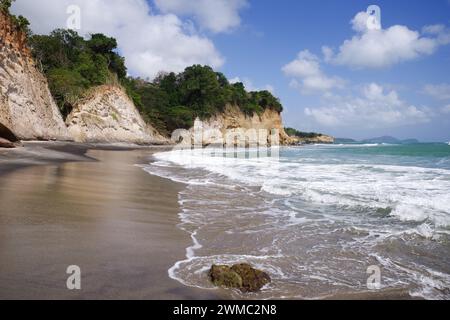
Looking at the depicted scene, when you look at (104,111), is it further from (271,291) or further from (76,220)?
(271,291)

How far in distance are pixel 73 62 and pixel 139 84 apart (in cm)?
2571

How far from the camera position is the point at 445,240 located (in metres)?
5.06

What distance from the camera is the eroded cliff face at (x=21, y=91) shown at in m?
19.0

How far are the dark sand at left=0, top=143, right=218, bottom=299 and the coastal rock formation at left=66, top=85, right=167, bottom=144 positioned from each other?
24674mm

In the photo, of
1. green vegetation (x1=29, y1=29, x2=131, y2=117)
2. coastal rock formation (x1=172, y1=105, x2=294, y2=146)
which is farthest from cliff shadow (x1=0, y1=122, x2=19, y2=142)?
coastal rock formation (x1=172, y1=105, x2=294, y2=146)

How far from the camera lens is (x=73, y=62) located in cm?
3759

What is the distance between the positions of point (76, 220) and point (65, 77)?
30.0 meters

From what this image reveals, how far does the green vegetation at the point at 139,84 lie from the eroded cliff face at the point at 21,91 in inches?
246

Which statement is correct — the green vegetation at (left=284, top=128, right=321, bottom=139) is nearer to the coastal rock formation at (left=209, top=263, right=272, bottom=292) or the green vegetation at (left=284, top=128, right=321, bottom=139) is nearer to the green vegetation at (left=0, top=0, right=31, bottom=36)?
the green vegetation at (left=0, top=0, right=31, bottom=36)

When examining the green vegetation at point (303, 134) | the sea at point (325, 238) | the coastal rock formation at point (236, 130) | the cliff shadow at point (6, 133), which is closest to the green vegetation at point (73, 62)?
the coastal rock formation at point (236, 130)

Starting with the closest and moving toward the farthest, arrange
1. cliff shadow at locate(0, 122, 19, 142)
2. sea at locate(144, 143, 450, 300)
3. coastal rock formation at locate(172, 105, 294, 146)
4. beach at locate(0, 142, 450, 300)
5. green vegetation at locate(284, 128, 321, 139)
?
beach at locate(0, 142, 450, 300) → sea at locate(144, 143, 450, 300) → cliff shadow at locate(0, 122, 19, 142) → coastal rock formation at locate(172, 105, 294, 146) → green vegetation at locate(284, 128, 321, 139)

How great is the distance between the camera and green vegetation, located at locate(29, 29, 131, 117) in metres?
31.0

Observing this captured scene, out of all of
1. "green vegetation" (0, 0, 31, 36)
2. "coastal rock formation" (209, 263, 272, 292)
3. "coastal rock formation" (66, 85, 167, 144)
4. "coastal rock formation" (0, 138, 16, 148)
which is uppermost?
"green vegetation" (0, 0, 31, 36)
